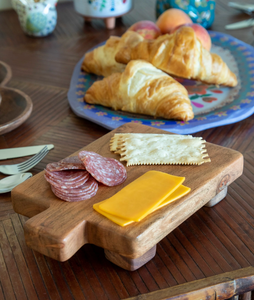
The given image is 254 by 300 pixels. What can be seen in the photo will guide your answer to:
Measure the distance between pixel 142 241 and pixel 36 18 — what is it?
4.57ft

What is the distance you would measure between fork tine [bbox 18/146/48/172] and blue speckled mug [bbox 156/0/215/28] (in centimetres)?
107

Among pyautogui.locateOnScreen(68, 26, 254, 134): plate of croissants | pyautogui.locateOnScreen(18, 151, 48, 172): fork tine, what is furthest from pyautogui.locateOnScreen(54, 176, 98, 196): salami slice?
pyautogui.locateOnScreen(68, 26, 254, 134): plate of croissants

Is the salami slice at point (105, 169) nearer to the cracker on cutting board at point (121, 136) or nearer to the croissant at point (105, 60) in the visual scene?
the cracker on cutting board at point (121, 136)

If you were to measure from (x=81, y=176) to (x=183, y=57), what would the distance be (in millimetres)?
661

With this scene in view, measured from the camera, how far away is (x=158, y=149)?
77 centimetres

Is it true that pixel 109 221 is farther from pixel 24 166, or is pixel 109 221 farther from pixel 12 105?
pixel 12 105

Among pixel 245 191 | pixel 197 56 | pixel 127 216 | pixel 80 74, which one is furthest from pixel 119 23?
pixel 127 216

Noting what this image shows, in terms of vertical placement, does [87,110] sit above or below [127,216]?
below

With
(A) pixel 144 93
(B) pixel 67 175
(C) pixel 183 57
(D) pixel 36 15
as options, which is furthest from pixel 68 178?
(D) pixel 36 15

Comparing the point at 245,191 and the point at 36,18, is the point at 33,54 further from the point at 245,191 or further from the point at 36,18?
the point at 245,191

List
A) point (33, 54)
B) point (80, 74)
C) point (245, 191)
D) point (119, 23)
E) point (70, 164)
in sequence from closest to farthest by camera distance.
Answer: point (70, 164), point (245, 191), point (80, 74), point (33, 54), point (119, 23)

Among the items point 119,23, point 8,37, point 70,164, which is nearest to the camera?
point 70,164

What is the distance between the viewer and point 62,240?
22.4 inches

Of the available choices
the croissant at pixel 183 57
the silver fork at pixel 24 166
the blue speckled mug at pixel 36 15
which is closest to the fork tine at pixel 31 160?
the silver fork at pixel 24 166
